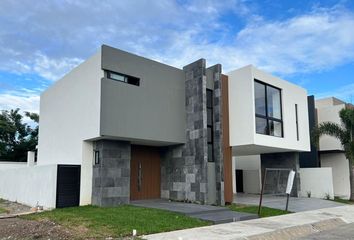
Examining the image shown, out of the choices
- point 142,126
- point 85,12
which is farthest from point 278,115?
point 85,12

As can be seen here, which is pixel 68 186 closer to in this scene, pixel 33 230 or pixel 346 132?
pixel 33 230

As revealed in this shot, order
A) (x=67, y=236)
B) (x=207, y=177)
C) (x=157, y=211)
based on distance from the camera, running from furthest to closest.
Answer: (x=207, y=177) → (x=157, y=211) → (x=67, y=236)

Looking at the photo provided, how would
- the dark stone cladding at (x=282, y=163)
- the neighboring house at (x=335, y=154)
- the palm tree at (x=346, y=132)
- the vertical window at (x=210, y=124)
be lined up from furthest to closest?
the neighboring house at (x=335, y=154)
the dark stone cladding at (x=282, y=163)
the palm tree at (x=346, y=132)
the vertical window at (x=210, y=124)

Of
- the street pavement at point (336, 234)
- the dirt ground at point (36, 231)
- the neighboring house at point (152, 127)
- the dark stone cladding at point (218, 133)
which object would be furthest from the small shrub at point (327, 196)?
the dirt ground at point (36, 231)

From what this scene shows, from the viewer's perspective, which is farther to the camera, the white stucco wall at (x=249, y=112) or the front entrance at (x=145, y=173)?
the white stucco wall at (x=249, y=112)

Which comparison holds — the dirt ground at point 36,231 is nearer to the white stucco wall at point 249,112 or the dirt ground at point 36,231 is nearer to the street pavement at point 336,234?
the street pavement at point 336,234

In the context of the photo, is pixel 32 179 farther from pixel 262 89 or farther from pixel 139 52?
pixel 262 89

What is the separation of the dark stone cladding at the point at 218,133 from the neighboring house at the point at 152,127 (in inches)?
1.9

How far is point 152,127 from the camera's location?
14656 millimetres

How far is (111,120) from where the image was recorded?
13.2 m

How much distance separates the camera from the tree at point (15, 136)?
34.8m

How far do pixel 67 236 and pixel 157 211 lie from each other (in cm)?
412

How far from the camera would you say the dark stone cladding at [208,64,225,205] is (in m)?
15.5

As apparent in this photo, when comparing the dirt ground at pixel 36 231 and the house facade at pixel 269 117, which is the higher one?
the house facade at pixel 269 117
